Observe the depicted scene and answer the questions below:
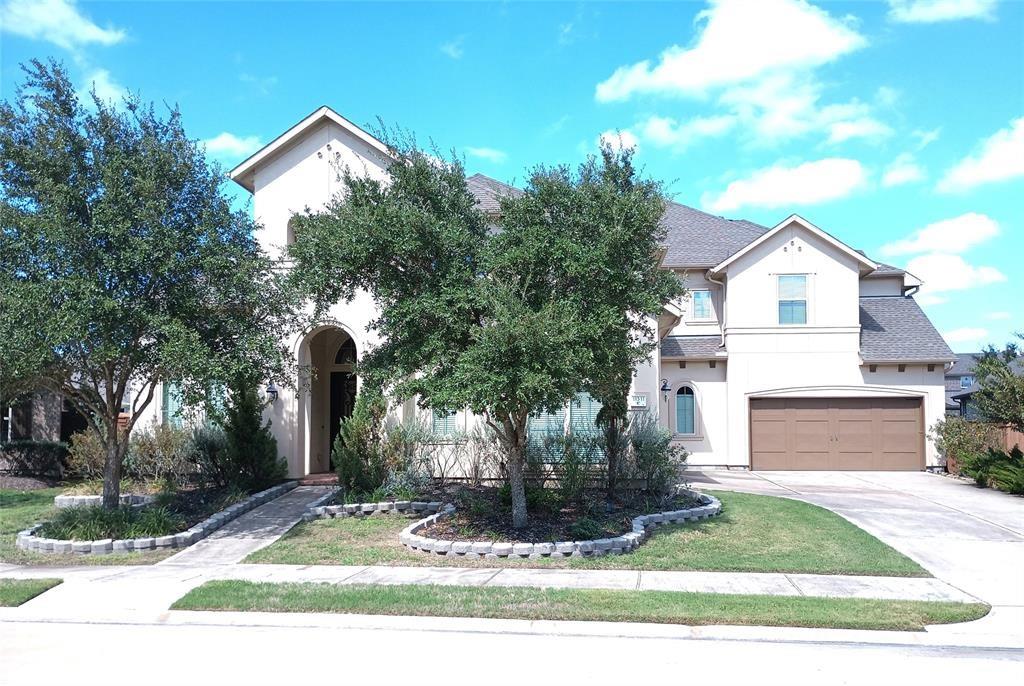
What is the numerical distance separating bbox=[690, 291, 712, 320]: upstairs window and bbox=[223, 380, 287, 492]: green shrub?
14.6 m

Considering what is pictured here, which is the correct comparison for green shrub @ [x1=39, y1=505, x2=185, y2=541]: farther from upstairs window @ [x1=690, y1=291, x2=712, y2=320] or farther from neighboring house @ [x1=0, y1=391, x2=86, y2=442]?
upstairs window @ [x1=690, y1=291, x2=712, y2=320]

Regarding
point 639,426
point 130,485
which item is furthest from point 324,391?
point 639,426

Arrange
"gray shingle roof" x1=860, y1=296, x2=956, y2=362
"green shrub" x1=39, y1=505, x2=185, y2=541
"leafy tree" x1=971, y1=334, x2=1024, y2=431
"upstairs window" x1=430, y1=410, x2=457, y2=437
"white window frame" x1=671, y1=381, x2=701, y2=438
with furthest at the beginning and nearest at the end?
1. "white window frame" x1=671, y1=381, x2=701, y2=438
2. "gray shingle roof" x1=860, y1=296, x2=956, y2=362
3. "leafy tree" x1=971, y1=334, x2=1024, y2=431
4. "upstairs window" x1=430, y1=410, x2=457, y2=437
5. "green shrub" x1=39, y1=505, x2=185, y2=541

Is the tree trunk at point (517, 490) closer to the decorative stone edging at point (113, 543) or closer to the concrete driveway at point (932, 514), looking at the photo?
the decorative stone edging at point (113, 543)

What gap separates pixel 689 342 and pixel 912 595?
16204 millimetres

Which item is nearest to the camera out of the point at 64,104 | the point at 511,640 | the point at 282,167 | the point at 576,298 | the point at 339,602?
the point at 511,640

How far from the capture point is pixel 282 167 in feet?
58.0

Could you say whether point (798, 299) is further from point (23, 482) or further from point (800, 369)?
point (23, 482)

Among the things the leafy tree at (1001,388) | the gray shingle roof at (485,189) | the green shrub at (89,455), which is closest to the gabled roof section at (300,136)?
the gray shingle roof at (485,189)

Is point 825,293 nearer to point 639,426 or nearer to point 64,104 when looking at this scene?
point 639,426

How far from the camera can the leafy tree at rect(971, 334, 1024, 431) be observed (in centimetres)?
1734

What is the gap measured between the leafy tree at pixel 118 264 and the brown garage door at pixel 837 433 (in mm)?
16337

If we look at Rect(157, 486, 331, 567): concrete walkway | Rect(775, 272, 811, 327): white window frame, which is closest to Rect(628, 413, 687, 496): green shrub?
Rect(157, 486, 331, 567): concrete walkway

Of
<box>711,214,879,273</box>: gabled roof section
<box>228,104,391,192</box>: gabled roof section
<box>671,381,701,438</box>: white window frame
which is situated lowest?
<box>671,381,701,438</box>: white window frame
